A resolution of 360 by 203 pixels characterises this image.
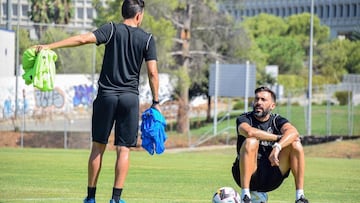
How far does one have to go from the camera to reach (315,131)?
58.8 metres

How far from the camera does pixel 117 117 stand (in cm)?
1180

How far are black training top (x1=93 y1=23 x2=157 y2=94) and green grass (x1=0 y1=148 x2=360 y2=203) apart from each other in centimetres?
203

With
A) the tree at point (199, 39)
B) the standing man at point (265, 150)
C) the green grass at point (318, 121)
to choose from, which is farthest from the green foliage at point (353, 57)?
the standing man at point (265, 150)

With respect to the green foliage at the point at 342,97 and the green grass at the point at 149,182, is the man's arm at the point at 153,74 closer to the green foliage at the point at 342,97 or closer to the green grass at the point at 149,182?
the green grass at the point at 149,182

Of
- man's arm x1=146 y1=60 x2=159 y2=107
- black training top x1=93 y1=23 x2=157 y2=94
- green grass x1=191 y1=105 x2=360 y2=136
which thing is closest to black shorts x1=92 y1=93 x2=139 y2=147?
black training top x1=93 y1=23 x2=157 y2=94

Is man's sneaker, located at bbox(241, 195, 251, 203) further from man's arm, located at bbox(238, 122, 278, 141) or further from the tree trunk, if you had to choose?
the tree trunk

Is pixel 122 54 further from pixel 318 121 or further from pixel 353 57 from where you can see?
pixel 353 57

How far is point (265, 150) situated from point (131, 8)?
241 centimetres

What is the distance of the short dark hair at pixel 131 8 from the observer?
1168 centimetres

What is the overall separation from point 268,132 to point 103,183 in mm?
5602

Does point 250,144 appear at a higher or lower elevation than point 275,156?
higher

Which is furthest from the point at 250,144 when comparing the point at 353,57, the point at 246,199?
the point at 353,57

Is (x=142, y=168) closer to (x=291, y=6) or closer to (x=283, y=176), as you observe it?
(x=283, y=176)

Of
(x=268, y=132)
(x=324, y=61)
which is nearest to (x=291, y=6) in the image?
(x=324, y=61)
